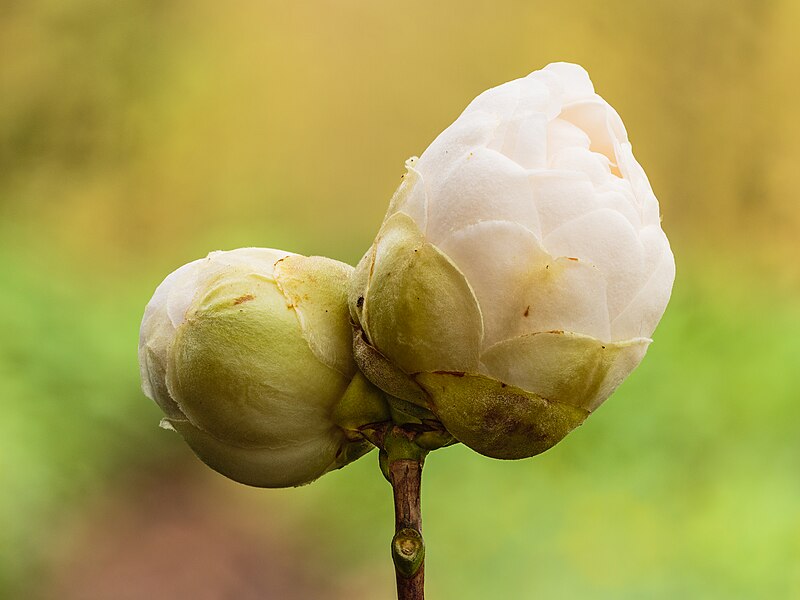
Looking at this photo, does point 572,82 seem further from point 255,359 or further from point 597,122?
point 255,359

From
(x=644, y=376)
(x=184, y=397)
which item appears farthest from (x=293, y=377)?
(x=644, y=376)

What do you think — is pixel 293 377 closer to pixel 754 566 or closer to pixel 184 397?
pixel 184 397

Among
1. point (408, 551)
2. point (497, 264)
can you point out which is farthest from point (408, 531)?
point (497, 264)

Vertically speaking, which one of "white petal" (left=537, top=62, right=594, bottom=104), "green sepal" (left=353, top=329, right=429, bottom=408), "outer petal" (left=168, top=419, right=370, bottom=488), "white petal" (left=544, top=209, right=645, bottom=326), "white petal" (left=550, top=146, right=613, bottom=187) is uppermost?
"white petal" (left=537, top=62, right=594, bottom=104)

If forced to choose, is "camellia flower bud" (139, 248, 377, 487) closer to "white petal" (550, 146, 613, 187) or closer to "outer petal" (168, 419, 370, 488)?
"outer petal" (168, 419, 370, 488)

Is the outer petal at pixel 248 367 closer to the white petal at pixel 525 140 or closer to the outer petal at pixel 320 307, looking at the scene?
the outer petal at pixel 320 307

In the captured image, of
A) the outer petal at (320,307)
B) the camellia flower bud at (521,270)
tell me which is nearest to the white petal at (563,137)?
the camellia flower bud at (521,270)

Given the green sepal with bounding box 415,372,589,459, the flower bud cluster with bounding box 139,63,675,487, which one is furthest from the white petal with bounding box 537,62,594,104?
the green sepal with bounding box 415,372,589,459
